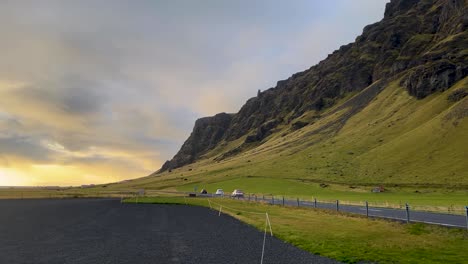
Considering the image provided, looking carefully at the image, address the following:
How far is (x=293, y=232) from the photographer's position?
113 ft

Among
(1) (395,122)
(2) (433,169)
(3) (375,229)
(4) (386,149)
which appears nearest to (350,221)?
(3) (375,229)

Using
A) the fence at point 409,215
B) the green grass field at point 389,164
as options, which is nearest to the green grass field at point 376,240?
the fence at point 409,215

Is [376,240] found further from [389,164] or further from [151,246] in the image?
[389,164]

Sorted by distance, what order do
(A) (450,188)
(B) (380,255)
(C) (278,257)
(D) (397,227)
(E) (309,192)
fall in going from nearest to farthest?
(B) (380,255) < (C) (278,257) < (D) (397,227) < (A) (450,188) < (E) (309,192)

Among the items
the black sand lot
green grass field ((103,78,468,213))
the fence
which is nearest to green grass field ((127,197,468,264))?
the black sand lot

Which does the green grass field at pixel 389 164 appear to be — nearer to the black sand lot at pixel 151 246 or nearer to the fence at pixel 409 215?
the fence at pixel 409 215

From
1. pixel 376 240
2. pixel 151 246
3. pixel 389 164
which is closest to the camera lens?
pixel 376 240

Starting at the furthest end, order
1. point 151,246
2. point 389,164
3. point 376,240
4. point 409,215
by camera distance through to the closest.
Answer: point 389,164 → point 409,215 → point 151,246 → point 376,240

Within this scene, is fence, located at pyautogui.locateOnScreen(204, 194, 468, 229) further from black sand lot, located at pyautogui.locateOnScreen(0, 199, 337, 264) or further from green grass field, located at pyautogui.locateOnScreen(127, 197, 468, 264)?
black sand lot, located at pyautogui.locateOnScreen(0, 199, 337, 264)

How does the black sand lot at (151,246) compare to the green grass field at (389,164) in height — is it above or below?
below

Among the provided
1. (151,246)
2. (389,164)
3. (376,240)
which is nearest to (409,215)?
(376,240)

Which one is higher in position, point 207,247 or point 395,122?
point 395,122

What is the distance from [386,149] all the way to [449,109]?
31.7 m

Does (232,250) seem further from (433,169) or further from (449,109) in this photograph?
(449,109)
